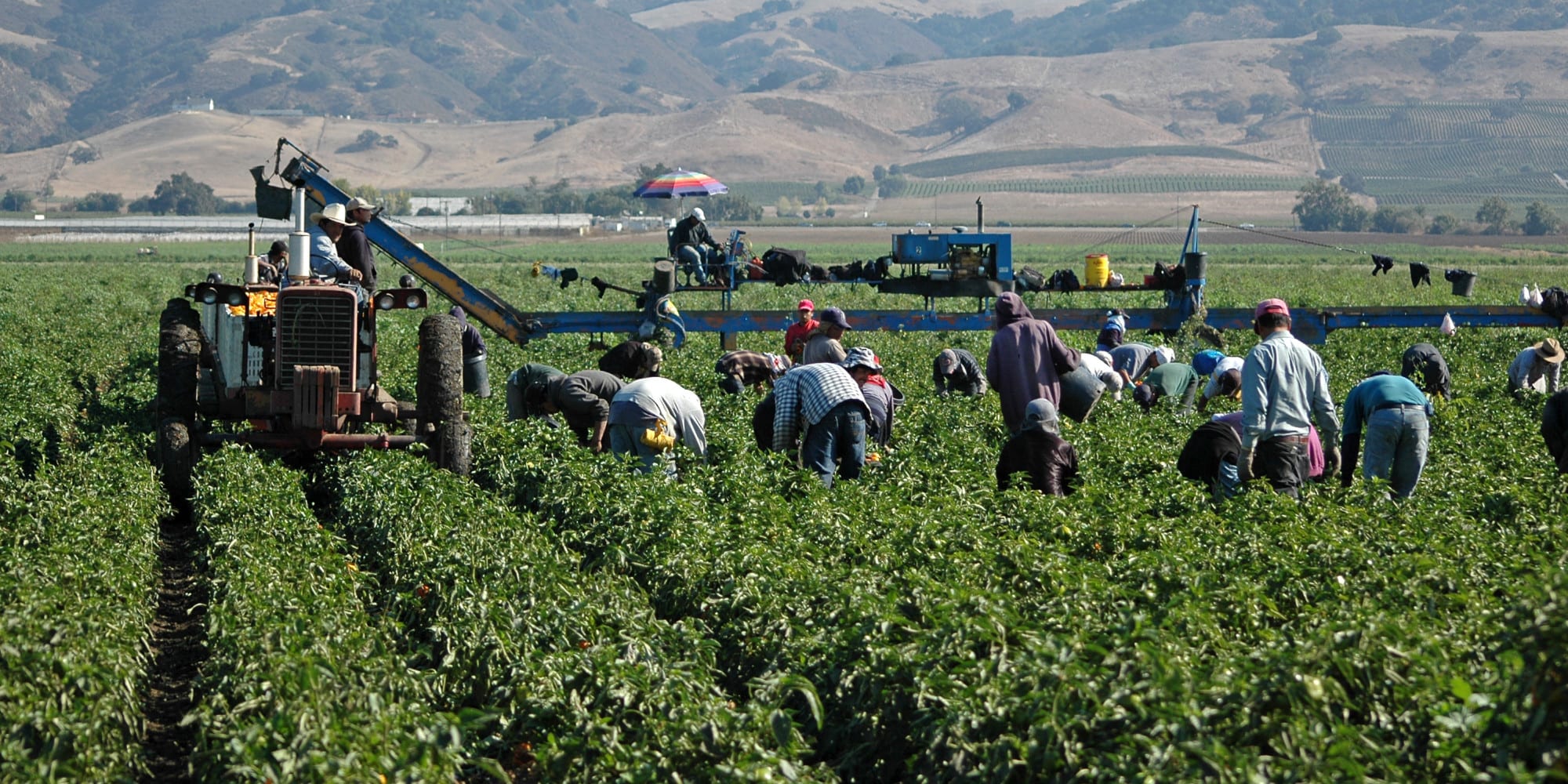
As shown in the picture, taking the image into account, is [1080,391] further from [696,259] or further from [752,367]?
[696,259]

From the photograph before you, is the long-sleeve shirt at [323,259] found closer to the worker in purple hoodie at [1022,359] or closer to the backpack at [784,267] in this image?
the worker in purple hoodie at [1022,359]

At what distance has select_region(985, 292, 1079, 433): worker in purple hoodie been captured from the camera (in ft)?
41.1

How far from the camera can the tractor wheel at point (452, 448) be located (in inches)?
513

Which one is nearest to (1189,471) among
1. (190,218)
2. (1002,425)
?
(1002,425)

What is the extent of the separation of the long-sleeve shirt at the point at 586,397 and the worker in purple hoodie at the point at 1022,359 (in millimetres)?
2746

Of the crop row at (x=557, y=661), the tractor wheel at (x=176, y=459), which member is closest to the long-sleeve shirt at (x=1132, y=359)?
→ the crop row at (x=557, y=661)

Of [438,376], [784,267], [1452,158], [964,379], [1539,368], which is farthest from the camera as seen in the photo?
[1452,158]

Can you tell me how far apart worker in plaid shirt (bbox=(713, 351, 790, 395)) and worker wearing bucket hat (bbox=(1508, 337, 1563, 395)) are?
6789 millimetres

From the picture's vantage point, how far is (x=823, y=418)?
37.2 feet

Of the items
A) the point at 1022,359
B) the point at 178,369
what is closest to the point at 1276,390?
the point at 1022,359

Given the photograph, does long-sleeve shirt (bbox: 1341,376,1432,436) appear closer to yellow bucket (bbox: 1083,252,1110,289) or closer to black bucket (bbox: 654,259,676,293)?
black bucket (bbox: 654,259,676,293)

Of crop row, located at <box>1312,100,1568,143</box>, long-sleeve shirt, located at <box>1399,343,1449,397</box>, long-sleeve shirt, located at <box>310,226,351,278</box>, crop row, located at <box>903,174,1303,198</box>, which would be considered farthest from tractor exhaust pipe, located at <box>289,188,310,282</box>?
crop row, located at <box>1312,100,1568,143</box>

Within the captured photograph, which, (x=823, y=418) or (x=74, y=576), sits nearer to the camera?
(x=74, y=576)

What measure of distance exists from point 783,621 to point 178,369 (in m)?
7.34
